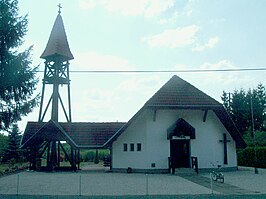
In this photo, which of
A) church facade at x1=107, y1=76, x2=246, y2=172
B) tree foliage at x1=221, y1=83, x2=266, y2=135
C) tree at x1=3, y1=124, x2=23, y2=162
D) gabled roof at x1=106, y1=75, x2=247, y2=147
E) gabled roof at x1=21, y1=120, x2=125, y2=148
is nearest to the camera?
gabled roof at x1=106, y1=75, x2=247, y2=147

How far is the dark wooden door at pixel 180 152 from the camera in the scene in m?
24.7

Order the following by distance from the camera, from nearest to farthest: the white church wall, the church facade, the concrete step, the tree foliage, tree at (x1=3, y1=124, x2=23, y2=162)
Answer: the concrete step < the church facade < the white church wall < tree at (x1=3, y1=124, x2=23, y2=162) < the tree foliage

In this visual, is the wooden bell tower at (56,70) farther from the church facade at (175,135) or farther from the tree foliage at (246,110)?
the tree foliage at (246,110)

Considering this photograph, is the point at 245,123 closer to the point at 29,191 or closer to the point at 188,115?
the point at 188,115

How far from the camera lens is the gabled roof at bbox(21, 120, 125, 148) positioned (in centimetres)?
2609

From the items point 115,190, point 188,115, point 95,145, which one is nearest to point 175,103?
point 188,115

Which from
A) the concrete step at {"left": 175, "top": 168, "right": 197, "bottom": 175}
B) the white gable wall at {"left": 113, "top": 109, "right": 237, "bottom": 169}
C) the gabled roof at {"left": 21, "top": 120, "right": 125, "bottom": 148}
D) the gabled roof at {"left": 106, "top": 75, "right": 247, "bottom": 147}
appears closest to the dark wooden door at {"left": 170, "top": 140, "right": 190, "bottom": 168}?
the white gable wall at {"left": 113, "top": 109, "right": 237, "bottom": 169}

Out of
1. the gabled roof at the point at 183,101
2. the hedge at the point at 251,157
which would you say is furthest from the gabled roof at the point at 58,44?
the hedge at the point at 251,157

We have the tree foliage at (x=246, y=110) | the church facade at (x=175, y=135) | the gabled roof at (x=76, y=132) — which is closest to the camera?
the church facade at (x=175, y=135)

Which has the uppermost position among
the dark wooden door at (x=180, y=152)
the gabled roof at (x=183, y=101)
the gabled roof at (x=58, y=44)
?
the gabled roof at (x=58, y=44)

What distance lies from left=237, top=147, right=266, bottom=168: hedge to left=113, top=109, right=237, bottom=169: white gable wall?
5.98 metres

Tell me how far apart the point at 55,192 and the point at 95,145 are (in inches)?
530

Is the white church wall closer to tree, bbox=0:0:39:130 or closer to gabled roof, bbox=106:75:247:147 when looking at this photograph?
gabled roof, bbox=106:75:247:147

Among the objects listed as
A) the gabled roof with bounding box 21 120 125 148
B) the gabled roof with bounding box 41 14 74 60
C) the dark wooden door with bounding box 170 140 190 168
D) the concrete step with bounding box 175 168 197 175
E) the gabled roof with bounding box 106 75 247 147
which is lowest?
the concrete step with bounding box 175 168 197 175
